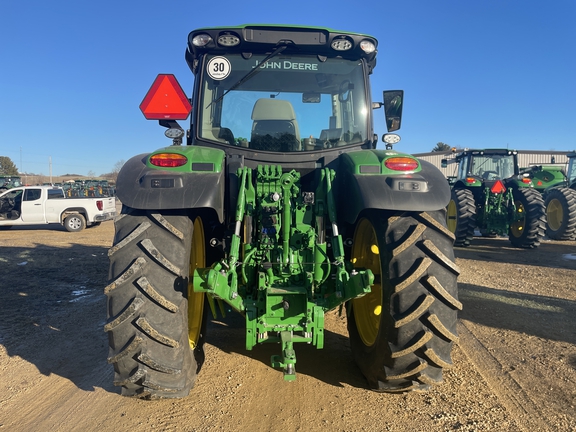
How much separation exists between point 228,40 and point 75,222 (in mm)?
12779

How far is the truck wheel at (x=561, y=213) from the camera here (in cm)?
1084

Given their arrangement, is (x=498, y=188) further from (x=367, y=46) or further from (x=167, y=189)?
(x=167, y=189)

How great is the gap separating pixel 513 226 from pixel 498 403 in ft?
29.3

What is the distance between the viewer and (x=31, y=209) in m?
14.1

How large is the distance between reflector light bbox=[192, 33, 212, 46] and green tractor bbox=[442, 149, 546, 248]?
320 inches

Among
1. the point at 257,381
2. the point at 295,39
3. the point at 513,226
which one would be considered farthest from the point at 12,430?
the point at 513,226

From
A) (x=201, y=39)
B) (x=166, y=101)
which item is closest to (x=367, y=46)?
(x=201, y=39)

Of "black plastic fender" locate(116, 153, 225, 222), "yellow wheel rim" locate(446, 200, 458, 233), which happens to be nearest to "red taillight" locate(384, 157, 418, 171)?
"black plastic fender" locate(116, 153, 225, 222)

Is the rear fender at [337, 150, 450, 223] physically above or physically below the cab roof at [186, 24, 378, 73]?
below

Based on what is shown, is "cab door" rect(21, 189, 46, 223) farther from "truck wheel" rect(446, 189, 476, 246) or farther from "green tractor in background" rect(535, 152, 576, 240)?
"green tractor in background" rect(535, 152, 576, 240)

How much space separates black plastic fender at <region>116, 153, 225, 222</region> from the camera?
2.67 meters

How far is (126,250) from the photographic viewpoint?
2623 millimetres

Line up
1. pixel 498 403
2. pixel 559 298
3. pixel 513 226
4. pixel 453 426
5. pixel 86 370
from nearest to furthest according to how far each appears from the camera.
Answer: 1. pixel 453 426
2. pixel 498 403
3. pixel 86 370
4. pixel 559 298
5. pixel 513 226

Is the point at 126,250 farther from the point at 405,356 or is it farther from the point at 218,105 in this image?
the point at 405,356
